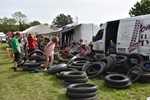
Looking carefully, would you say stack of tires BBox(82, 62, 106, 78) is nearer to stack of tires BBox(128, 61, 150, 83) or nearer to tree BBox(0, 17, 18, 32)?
stack of tires BBox(128, 61, 150, 83)

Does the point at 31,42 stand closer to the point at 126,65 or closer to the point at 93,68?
the point at 93,68

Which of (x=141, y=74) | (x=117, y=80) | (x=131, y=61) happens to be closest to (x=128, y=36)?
(x=131, y=61)

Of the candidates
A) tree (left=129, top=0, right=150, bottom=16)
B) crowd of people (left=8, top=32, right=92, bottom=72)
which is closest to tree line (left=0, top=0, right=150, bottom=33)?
tree (left=129, top=0, right=150, bottom=16)

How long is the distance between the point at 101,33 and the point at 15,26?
76160 millimetres

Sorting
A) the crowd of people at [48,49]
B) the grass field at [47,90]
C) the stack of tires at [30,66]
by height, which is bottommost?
the grass field at [47,90]

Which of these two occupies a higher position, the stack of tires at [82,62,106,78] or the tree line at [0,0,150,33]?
the tree line at [0,0,150,33]

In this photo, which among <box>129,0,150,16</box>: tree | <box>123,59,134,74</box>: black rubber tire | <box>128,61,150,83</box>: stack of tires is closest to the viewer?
<box>128,61,150,83</box>: stack of tires

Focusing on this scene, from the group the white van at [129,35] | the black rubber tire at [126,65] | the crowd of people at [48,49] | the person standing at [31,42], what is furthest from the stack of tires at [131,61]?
the person standing at [31,42]

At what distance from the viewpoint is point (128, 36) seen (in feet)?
30.3

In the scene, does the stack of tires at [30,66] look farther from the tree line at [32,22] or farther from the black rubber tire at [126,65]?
the tree line at [32,22]

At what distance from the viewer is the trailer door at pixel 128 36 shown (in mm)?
8826

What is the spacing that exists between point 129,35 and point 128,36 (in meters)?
0.08

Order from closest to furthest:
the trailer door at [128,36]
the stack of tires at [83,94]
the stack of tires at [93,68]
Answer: the stack of tires at [83,94] < the stack of tires at [93,68] < the trailer door at [128,36]

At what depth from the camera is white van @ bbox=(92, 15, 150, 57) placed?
8422mm
